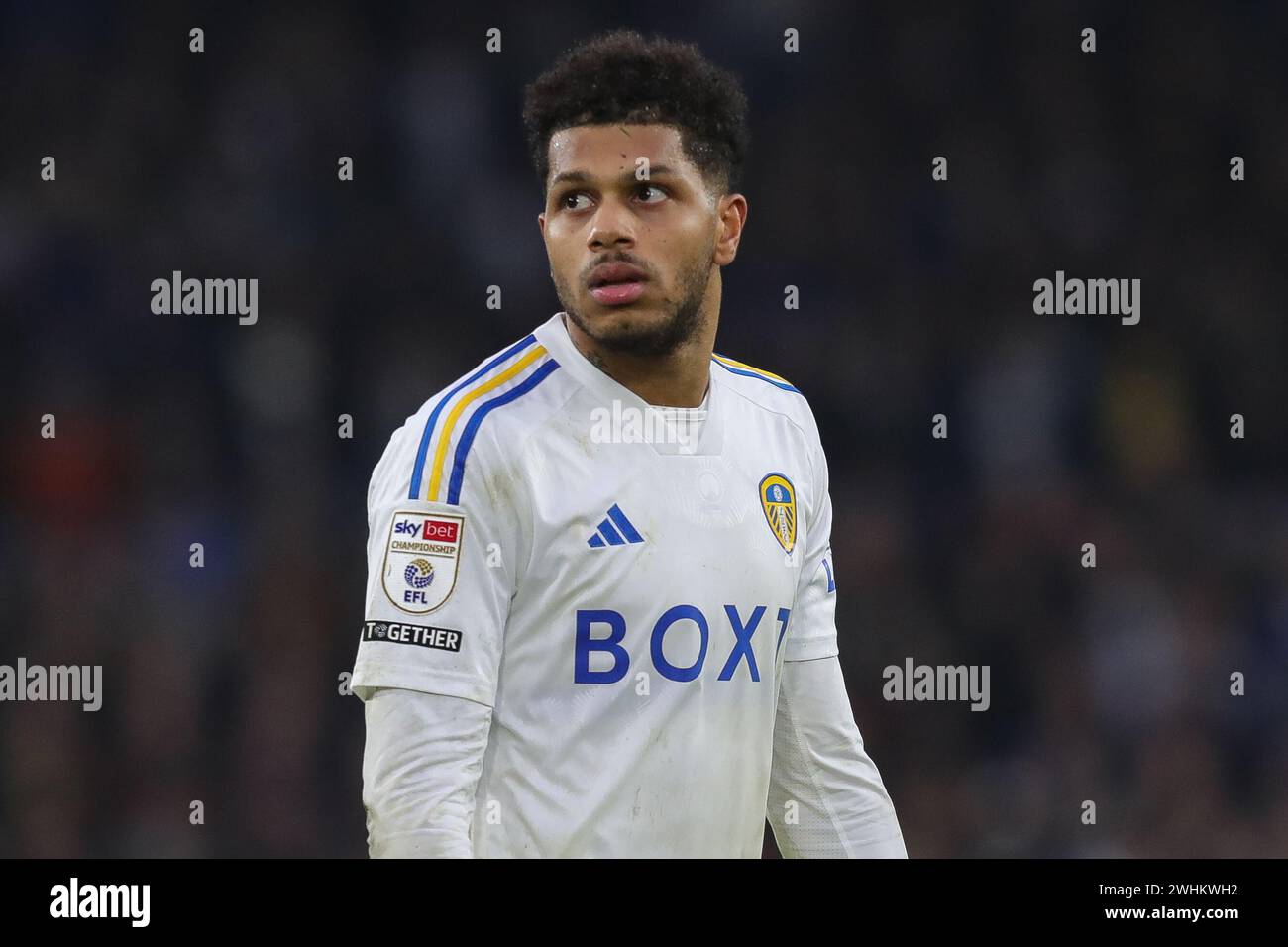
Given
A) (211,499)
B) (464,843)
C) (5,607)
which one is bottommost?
(464,843)

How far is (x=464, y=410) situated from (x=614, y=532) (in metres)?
0.36

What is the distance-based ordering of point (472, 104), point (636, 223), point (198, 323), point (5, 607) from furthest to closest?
point (472, 104) → point (198, 323) → point (5, 607) → point (636, 223)

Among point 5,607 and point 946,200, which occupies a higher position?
point 946,200

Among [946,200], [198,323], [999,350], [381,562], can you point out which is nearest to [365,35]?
[198,323]

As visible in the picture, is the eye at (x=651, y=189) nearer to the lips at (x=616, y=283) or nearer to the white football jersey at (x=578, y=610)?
the lips at (x=616, y=283)

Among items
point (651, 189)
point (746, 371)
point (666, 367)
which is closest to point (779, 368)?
point (746, 371)

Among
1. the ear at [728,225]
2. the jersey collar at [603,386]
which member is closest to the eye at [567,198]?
the jersey collar at [603,386]

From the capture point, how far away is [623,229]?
2938 mm

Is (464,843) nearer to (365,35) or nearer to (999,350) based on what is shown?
(999,350)

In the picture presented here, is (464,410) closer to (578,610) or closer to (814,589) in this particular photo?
(578,610)

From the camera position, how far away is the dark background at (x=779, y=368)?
20.4 feet

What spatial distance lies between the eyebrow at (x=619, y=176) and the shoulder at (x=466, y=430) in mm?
365

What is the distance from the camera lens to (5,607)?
20.3 ft

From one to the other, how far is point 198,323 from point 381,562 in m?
4.28
